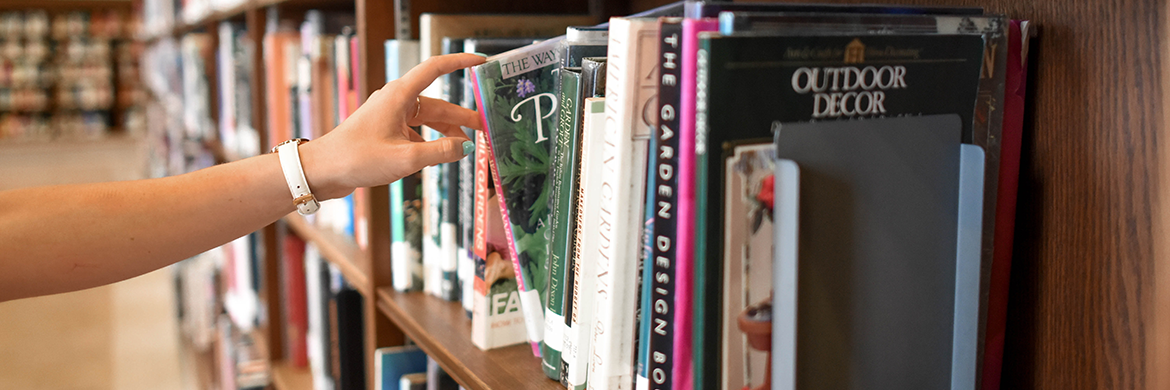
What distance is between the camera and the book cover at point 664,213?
1.62 feet

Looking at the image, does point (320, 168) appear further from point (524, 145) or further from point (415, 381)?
point (415, 381)

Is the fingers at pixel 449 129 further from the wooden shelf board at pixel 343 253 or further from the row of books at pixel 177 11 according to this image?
the row of books at pixel 177 11

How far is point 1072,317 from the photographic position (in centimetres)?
59

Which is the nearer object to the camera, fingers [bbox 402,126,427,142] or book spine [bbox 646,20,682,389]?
book spine [bbox 646,20,682,389]

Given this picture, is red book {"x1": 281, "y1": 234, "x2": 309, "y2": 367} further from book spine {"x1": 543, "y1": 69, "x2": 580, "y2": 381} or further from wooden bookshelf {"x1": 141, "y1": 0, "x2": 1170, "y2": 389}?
wooden bookshelf {"x1": 141, "y1": 0, "x2": 1170, "y2": 389}

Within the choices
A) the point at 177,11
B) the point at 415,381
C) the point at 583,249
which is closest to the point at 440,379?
the point at 415,381

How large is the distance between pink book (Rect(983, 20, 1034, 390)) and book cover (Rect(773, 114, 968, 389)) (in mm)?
54

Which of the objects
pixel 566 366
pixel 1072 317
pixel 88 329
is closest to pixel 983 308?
pixel 1072 317

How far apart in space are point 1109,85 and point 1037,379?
243 mm

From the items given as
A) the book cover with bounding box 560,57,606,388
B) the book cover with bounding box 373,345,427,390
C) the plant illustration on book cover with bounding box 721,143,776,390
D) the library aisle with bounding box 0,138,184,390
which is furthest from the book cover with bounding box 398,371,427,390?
the library aisle with bounding box 0,138,184,390

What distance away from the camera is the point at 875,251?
0.53 metres

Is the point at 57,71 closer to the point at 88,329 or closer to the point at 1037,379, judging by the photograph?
the point at 88,329

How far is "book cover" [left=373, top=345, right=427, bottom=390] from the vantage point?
1013 mm

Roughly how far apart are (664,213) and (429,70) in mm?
335
